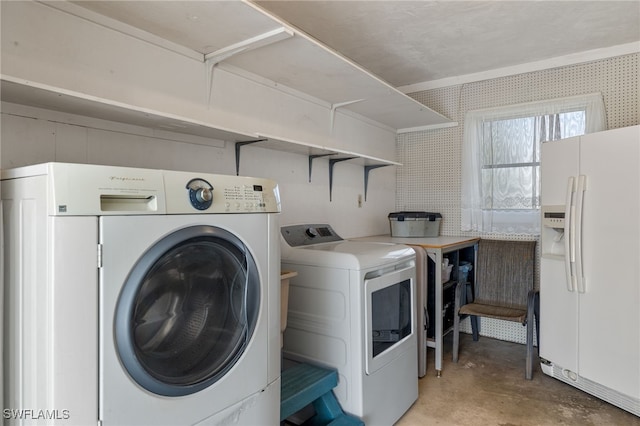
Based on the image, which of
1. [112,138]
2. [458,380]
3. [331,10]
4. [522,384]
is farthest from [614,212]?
[112,138]

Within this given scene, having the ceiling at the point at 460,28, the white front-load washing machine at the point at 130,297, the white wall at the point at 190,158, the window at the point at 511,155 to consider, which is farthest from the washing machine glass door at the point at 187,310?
the window at the point at 511,155

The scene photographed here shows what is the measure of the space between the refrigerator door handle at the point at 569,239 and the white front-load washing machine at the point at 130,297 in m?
1.94

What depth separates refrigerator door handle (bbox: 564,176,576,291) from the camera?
231cm

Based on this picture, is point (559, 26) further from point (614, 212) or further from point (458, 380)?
point (458, 380)

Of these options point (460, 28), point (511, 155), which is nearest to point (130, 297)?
point (460, 28)

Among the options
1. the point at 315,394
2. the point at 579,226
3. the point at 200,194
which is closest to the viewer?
the point at 200,194

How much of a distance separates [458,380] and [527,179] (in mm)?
1683

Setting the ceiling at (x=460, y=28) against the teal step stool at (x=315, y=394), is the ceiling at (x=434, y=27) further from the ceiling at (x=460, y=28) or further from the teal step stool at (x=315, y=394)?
the teal step stool at (x=315, y=394)

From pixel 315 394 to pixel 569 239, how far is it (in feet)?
5.70

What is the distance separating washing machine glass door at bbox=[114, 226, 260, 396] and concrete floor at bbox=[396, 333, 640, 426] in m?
1.38

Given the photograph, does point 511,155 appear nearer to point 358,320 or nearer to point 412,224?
point 412,224

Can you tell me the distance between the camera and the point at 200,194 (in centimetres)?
121

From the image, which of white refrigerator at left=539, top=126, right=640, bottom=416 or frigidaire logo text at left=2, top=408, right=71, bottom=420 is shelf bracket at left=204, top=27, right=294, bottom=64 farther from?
white refrigerator at left=539, top=126, right=640, bottom=416

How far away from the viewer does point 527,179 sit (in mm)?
3168
